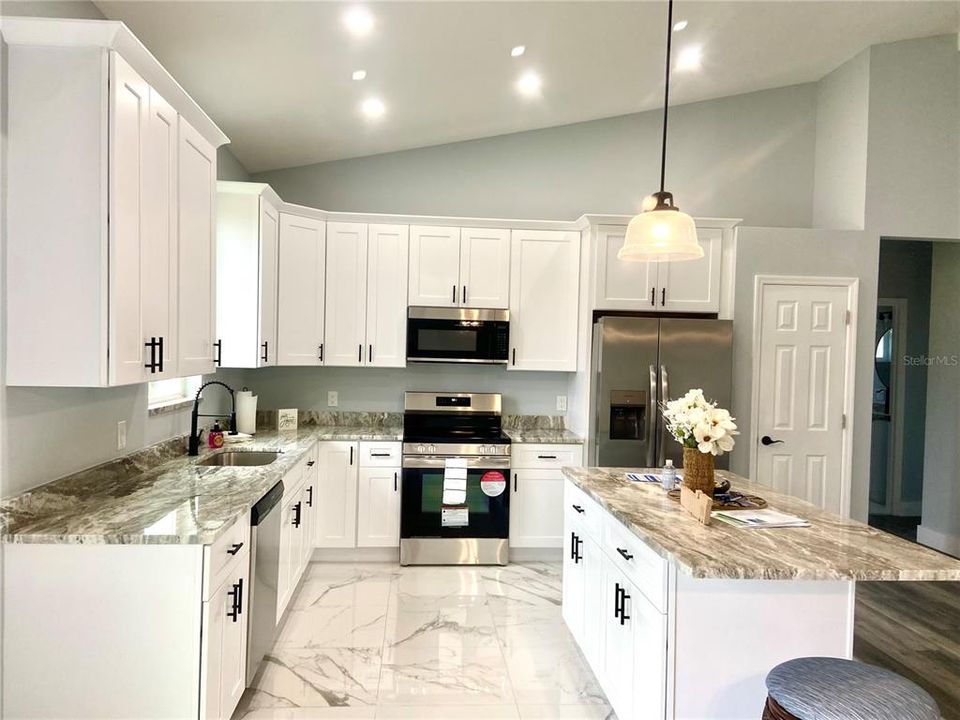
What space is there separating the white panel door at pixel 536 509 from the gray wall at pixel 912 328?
395cm

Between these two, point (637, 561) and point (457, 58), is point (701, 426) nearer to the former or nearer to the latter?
point (637, 561)

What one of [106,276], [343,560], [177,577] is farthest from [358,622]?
[106,276]

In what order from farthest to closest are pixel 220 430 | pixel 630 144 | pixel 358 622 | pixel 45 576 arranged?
pixel 630 144, pixel 220 430, pixel 358 622, pixel 45 576

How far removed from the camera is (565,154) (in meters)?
4.49

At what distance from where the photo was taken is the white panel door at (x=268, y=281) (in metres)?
3.54

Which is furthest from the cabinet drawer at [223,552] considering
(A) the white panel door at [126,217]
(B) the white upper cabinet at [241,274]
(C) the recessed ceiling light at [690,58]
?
(C) the recessed ceiling light at [690,58]

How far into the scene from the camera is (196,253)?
2.51m

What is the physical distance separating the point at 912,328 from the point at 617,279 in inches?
144

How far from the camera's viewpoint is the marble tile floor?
2.37m

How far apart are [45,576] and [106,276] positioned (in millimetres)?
967

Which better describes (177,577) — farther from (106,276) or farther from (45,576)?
(106,276)

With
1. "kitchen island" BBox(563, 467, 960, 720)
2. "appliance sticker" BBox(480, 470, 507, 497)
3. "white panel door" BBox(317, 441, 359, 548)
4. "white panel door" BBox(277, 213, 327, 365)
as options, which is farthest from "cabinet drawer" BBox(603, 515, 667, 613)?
"white panel door" BBox(277, 213, 327, 365)

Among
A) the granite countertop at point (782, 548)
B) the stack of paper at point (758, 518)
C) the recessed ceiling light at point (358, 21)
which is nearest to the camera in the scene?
the granite countertop at point (782, 548)

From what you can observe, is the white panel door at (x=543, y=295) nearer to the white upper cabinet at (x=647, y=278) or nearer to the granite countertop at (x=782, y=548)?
the white upper cabinet at (x=647, y=278)
